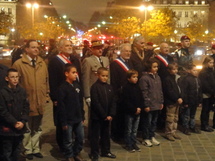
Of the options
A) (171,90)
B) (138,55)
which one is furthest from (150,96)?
(138,55)

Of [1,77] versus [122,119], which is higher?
[1,77]

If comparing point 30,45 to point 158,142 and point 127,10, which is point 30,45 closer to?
point 158,142

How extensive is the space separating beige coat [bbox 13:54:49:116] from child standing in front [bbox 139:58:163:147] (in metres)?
2.29

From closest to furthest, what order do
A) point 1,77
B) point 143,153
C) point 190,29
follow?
1. point 1,77
2. point 143,153
3. point 190,29

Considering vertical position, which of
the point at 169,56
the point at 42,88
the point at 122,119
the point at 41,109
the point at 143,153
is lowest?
the point at 143,153

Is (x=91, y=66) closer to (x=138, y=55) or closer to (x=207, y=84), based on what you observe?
(x=138, y=55)

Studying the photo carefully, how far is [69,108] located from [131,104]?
1.51 m

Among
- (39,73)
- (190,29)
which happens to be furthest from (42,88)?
(190,29)

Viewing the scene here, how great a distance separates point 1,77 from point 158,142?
3.86 metres

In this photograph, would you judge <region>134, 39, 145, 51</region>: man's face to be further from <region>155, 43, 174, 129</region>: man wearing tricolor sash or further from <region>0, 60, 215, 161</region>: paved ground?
<region>0, 60, 215, 161</region>: paved ground

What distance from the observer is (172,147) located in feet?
24.7

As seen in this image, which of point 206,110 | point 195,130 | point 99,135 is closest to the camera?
point 99,135

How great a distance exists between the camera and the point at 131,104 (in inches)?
280

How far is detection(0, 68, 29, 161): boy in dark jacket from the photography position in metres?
5.47
